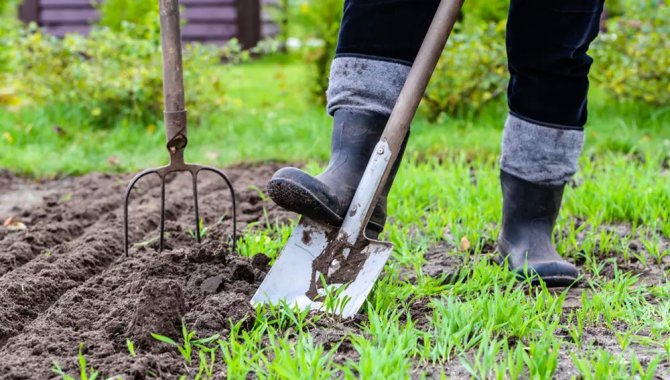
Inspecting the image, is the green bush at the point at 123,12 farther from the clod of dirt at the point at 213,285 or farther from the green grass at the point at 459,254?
the clod of dirt at the point at 213,285

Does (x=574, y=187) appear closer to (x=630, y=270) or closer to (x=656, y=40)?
(x=630, y=270)

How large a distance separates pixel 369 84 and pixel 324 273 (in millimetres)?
552

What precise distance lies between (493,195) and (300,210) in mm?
1340

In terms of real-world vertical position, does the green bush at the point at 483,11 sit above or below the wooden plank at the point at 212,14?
above

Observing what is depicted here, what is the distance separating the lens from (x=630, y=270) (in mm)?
2523

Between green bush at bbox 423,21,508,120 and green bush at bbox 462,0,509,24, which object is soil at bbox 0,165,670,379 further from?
green bush at bbox 462,0,509,24

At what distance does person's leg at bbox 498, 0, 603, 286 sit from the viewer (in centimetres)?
229

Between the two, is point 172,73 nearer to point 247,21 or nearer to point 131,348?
point 131,348

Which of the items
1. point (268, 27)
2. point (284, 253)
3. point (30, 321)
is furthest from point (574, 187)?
point (268, 27)

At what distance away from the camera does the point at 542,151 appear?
2.45 metres

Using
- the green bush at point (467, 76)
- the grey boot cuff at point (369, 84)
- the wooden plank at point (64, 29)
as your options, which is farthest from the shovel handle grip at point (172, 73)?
the wooden plank at point (64, 29)

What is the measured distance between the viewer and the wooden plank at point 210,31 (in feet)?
32.3

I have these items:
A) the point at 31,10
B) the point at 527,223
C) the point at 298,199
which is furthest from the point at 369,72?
the point at 31,10

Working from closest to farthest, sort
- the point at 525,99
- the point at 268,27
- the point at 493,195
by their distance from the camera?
the point at 525,99
the point at 493,195
the point at 268,27
